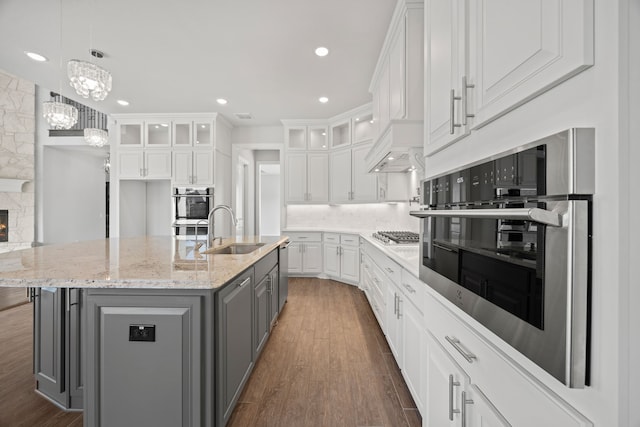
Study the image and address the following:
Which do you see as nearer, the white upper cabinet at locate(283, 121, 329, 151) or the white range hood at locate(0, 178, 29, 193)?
the white upper cabinet at locate(283, 121, 329, 151)

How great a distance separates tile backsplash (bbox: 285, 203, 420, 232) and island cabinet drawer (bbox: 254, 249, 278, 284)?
2149 millimetres

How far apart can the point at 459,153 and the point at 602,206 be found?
1.88 ft

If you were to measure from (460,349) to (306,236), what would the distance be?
432 cm

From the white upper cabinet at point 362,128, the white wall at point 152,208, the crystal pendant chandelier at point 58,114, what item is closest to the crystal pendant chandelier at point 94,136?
the crystal pendant chandelier at point 58,114

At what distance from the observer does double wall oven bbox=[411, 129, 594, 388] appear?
49 centimetres

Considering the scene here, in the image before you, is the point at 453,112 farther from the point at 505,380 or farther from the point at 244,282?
the point at 244,282

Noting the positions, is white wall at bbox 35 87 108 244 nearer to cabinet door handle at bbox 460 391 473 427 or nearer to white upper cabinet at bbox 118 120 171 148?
white upper cabinet at bbox 118 120 171 148

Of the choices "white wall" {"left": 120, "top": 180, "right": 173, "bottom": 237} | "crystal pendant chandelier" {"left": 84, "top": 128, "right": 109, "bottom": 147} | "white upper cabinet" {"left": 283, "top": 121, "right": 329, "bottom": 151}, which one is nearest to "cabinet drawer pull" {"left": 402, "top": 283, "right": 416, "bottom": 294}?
"white upper cabinet" {"left": 283, "top": 121, "right": 329, "bottom": 151}

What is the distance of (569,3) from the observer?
516 mm

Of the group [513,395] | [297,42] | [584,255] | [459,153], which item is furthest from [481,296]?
[297,42]

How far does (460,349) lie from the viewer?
0.91 metres

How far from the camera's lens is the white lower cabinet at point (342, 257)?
14.9 feet

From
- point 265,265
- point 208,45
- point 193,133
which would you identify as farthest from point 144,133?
point 265,265

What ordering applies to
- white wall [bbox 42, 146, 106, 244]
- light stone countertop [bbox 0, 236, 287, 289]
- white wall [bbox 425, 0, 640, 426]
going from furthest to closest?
1. white wall [bbox 42, 146, 106, 244]
2. light stone countertop [bbox 0, 236, 287, 289]
3. white wall [bbox 425, 0, 640, 426]
